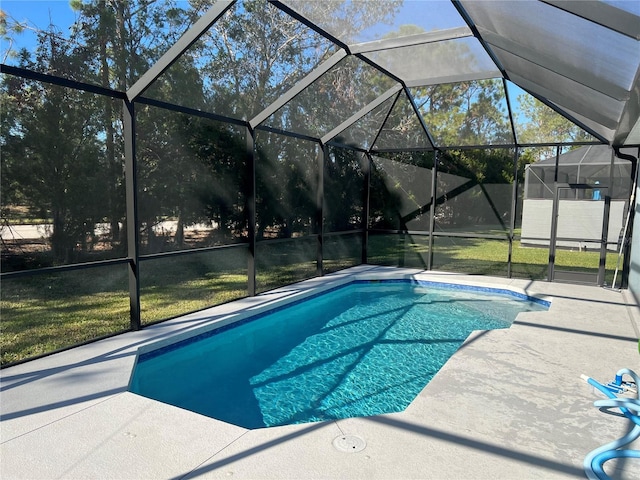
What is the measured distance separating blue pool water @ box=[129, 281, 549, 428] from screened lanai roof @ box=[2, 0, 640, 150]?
113 inches

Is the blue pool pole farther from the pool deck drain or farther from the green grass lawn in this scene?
the green grass lawn

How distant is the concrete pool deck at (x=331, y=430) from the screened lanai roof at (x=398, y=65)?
7.94 feet

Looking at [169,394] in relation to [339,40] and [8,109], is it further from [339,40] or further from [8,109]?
[8,109]

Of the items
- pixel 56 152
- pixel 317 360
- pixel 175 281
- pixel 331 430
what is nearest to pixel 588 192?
pixel 317 360

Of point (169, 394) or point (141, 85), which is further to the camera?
point (141, 85)

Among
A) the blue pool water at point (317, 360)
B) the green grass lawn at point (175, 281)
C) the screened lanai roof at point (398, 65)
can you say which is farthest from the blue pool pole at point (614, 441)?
the green grass lawn at point (175, 281)

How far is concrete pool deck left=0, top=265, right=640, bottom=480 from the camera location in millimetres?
2098

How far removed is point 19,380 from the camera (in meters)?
3.11

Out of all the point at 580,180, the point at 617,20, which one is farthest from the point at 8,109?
the point at 580,180

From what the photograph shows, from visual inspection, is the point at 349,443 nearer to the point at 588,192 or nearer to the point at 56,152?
the point at 56,152

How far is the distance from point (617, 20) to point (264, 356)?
4.25 meters

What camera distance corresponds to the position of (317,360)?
4.53 metres

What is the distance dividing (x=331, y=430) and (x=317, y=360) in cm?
209

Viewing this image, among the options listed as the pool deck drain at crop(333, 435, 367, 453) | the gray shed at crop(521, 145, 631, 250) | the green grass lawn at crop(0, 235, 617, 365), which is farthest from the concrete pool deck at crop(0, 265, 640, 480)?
the gray shed at crop(521, 145, 631, 250)
